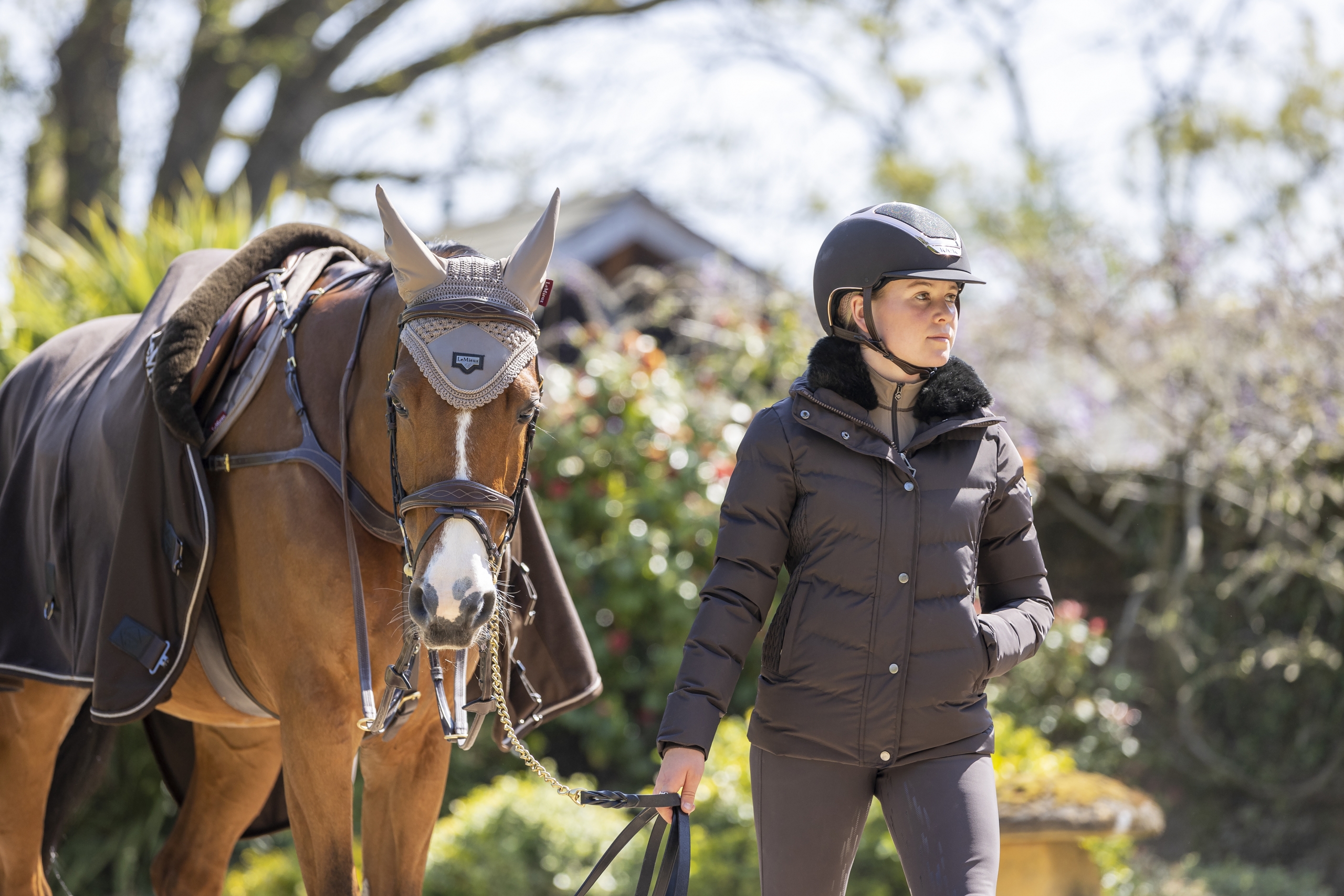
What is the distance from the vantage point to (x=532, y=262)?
2377 mm

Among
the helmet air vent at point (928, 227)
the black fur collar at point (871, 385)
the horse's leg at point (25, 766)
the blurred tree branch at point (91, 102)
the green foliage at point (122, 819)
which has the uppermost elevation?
the blurred tree branch at point (91, 102)

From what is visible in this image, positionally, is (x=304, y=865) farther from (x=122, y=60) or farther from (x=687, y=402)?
(x=122, y=60)

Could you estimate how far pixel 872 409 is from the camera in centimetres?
248

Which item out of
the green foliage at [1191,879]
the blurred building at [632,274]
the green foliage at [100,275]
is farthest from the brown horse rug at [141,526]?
the blurred building at [632,274]

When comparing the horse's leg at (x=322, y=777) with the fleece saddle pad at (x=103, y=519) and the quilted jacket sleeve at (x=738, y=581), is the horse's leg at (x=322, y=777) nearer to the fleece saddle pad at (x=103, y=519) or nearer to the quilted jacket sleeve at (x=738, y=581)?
the fleece saddle pad at (x=103, y=519)

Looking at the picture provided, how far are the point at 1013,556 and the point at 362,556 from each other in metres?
1.40

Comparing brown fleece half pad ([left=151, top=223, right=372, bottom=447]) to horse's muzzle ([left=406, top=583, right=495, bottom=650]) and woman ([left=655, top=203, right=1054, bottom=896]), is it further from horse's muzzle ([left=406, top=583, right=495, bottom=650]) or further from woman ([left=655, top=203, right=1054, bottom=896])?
woman ([left=655, top=203, right=1054, bottom=896])

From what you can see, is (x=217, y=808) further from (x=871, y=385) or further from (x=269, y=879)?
(x=871, y=385)

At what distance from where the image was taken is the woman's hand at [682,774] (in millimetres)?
2213

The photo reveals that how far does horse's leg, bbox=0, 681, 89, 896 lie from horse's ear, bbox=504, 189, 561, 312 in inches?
78.7

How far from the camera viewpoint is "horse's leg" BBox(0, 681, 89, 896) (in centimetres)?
340

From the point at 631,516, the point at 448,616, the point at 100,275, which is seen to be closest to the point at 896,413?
the point at 448,616

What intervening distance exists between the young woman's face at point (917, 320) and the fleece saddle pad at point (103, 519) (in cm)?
154

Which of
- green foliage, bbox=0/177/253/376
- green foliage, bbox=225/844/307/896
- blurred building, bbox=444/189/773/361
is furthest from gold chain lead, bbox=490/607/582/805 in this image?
blurred building, bbox=444/189/773/361
